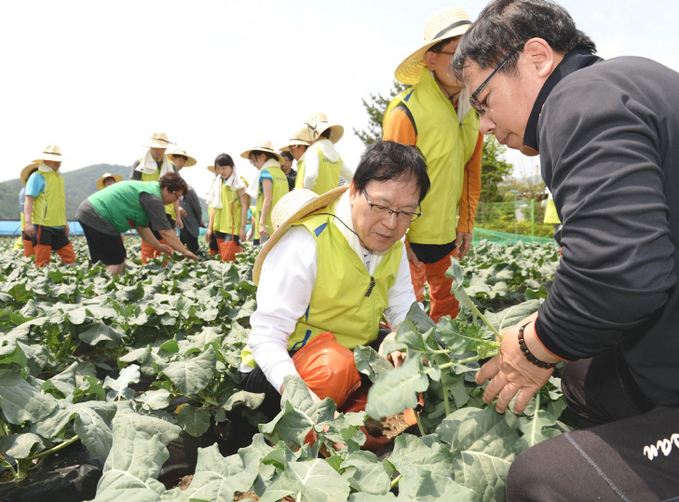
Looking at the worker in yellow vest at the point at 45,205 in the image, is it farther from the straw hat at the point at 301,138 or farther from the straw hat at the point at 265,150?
the straw hat at the point at 301,138

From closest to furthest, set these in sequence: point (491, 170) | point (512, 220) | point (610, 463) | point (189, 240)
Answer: point (610, 463) → point (189, 240) → point (512, 220) → point (491, 170)

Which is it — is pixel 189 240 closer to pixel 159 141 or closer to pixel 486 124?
pixel 159 141

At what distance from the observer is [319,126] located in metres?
5.06

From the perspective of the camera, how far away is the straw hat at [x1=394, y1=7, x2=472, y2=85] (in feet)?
8.44

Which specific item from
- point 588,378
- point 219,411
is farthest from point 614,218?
point 219,411

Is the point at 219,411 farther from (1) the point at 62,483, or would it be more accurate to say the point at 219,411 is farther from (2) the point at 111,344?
(2) the point at 111,344

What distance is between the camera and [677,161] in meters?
0.94

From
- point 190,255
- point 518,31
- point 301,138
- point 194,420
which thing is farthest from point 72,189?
point 518,31

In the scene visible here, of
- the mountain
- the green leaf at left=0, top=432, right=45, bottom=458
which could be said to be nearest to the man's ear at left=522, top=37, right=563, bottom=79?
the green leaf at left=0, top=432, right=45, bottom=458

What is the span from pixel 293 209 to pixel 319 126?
319 centimetres

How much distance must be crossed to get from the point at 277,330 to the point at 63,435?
87 cm

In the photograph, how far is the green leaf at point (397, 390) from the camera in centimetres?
127

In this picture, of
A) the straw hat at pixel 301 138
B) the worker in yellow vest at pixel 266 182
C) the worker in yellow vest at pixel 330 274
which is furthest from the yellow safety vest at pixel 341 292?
the worker in yellow vest at pixel 266 182

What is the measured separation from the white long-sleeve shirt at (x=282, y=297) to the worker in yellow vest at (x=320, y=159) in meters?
3.08
